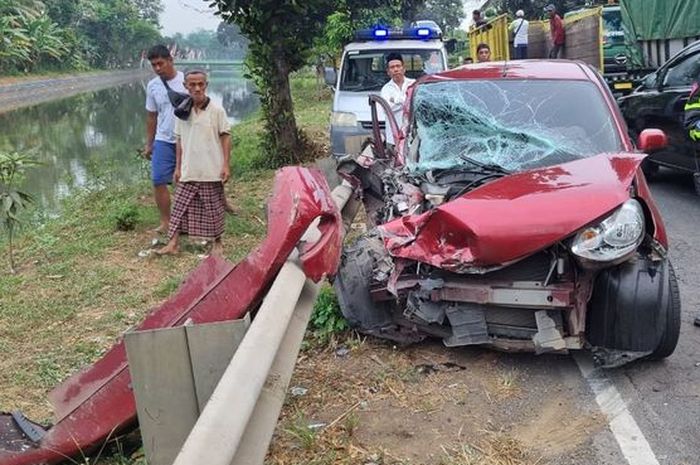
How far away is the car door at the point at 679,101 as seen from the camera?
7676mm

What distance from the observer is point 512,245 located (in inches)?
150

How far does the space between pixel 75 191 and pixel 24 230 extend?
142 inches

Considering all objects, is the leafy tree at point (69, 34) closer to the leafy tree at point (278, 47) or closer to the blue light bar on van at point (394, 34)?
the leafy tree at point (278, 47)

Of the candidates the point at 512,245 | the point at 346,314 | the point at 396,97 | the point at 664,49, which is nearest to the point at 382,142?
the point at 396,97

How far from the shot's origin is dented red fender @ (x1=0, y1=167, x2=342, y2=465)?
3.35m

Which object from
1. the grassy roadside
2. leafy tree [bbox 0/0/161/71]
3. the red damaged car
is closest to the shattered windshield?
the red damaged car

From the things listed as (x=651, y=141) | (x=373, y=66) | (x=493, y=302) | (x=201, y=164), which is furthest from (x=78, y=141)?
(x=493, y=302)

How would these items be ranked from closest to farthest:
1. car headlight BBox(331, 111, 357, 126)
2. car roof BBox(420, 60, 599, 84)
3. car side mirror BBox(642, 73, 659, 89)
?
car roof BBox(420, 60, 599, 84) < car side mirror BBox(642, 73, 659, 89) < car headlight BBox(331, 111, 357, 126)

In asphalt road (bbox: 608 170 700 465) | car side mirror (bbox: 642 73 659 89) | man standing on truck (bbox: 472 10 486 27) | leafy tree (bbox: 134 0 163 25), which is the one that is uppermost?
leafy tree (bbox: 134 0 163 25)

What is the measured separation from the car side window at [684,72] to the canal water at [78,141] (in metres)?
5.11

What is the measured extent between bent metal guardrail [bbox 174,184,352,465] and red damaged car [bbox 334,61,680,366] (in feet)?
2.86

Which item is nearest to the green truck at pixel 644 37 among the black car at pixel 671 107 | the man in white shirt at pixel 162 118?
the black car at pixel 671 107

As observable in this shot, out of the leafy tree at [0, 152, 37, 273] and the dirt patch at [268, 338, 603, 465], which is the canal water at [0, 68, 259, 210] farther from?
the dirt patch at [268, 338, 603, 465]

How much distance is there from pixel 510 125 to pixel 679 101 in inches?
140
